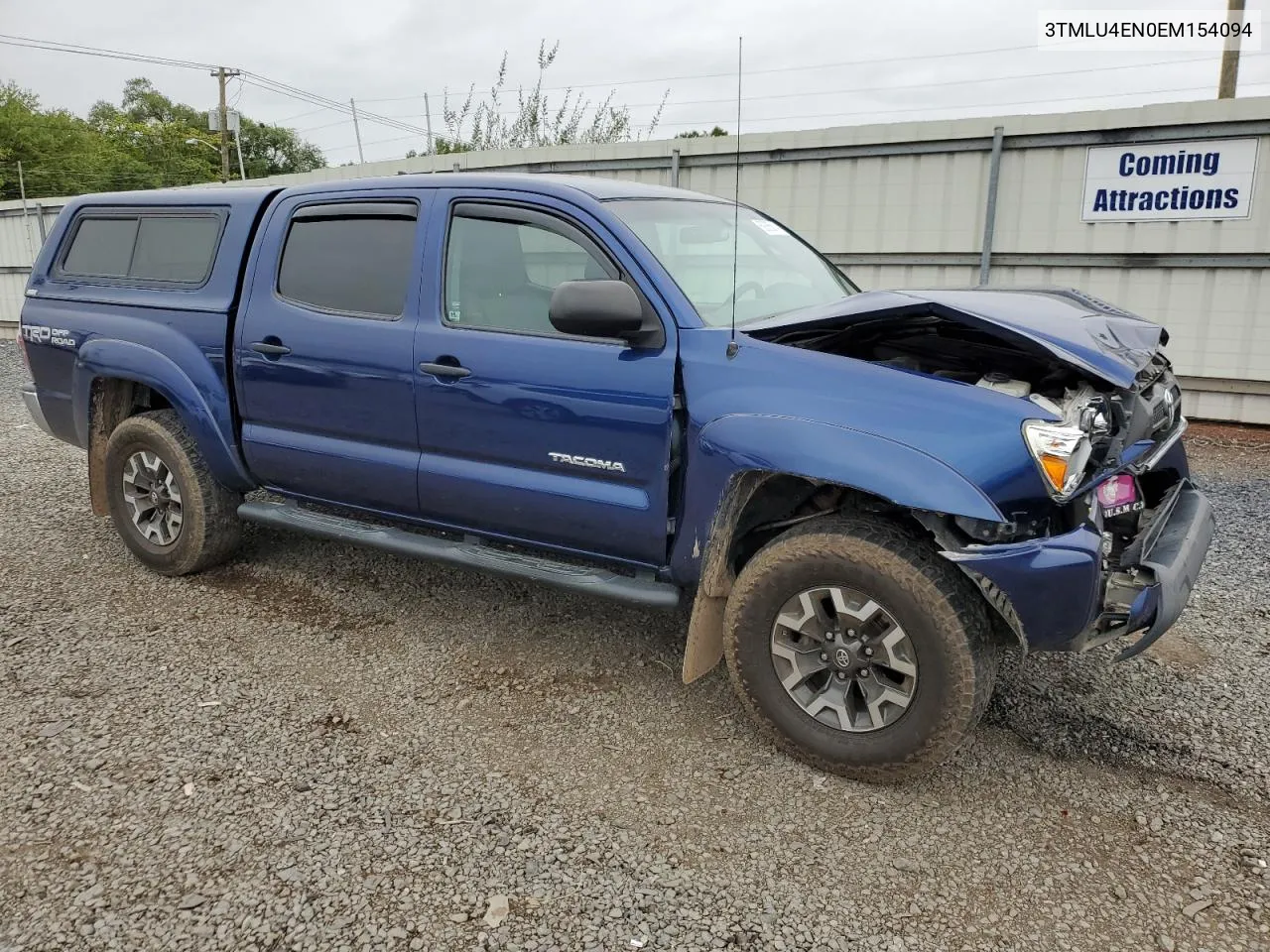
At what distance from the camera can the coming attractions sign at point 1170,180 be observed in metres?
7.69

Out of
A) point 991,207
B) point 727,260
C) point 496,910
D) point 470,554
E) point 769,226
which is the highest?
point 991,207

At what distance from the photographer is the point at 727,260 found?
3691 millimetres

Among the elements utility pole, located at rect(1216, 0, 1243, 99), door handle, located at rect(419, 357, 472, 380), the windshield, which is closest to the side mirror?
the windshield

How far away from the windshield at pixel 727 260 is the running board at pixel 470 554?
3.24ft

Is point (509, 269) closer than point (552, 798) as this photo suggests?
No

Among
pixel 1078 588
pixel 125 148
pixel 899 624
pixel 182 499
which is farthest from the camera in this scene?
pixel 125 148

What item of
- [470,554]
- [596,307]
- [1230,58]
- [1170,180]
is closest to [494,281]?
[596,307]

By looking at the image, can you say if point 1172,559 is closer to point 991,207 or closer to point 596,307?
point 596,307

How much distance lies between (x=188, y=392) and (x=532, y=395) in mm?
1974

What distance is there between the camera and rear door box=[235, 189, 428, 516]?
3.75 meters

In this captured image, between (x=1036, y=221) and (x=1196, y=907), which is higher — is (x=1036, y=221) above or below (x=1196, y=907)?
above

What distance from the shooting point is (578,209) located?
342 centimetres

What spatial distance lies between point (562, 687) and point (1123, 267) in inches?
284

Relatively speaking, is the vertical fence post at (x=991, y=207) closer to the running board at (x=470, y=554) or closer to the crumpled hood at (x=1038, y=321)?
the crumpled hood at (x=1038, y=321)
